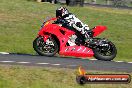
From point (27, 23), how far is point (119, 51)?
959cm

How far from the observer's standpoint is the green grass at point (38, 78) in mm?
13555

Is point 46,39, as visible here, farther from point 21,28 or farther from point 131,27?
point 131,27

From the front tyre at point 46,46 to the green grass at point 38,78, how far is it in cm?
249

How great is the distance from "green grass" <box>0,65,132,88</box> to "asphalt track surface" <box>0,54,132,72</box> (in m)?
1.10

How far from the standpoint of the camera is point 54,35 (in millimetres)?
17547

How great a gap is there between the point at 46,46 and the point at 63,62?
107cm

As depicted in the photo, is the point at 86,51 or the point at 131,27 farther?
the point at 131,27

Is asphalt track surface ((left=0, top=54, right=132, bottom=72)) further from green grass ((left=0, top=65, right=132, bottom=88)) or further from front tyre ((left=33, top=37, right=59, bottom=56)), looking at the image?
green grass ((left=0, top=65, right=132, bottom=88))

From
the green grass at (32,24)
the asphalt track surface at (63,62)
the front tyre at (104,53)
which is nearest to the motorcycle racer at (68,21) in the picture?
the front tyre at (104,53)

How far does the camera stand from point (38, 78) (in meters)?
14.0

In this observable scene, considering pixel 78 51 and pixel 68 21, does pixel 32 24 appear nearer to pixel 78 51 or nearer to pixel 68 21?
pixel 78 51

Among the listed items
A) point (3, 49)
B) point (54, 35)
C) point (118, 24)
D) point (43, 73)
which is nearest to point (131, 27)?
point (118, 24)

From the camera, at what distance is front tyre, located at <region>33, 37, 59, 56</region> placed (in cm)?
1745

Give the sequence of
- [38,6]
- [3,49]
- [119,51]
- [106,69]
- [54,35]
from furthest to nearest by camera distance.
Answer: [38,6], [119,51], [3,49], [54,35], [106,69]
